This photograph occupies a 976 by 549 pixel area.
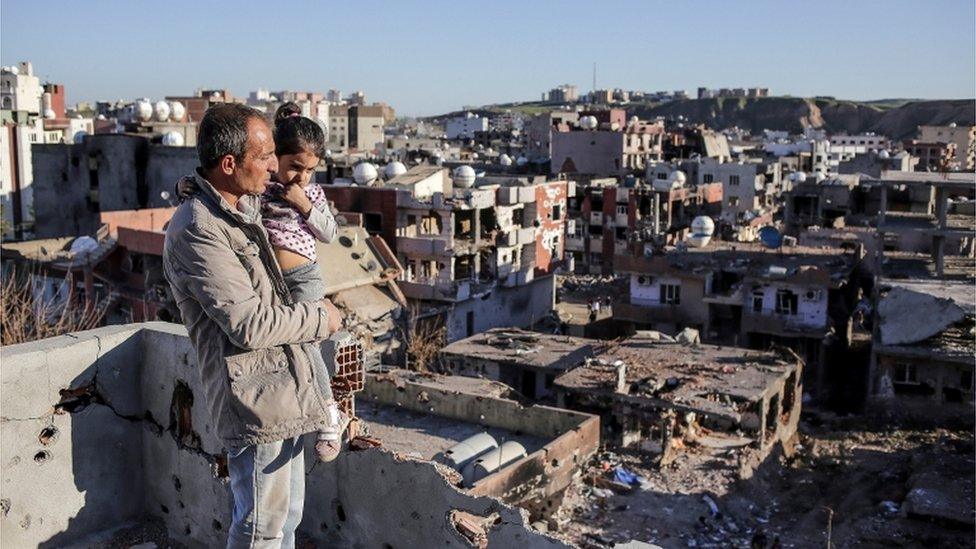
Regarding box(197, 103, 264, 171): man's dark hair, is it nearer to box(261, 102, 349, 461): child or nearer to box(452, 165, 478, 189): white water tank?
box(261, 102, 349, 461): child

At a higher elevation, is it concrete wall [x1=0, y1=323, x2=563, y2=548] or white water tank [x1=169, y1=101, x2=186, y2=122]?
white water tank [x1=169, y1=101, x2=186, y2=122]

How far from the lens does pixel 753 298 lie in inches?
1248

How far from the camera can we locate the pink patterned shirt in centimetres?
433

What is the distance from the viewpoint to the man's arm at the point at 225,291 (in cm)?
359

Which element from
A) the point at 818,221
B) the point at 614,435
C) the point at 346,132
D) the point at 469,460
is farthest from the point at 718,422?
the point at 346,132

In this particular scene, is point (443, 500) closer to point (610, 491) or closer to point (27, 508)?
point (27, 508)

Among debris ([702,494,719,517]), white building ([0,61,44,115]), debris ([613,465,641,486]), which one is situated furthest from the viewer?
white building ([0,61,44,115])

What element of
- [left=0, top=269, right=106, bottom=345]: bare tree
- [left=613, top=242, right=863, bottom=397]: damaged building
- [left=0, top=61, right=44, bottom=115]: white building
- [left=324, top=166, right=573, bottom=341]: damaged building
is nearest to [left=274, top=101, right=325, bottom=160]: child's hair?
[left=0, top=269, right=106, bottom=345]: bare tree

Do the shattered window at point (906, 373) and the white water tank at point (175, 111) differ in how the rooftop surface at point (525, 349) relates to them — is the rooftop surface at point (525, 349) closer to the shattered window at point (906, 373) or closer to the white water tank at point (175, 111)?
the shattered window at point (906, 373)

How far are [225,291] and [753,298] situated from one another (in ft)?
97.5

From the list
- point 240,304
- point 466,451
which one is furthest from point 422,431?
point 240,304

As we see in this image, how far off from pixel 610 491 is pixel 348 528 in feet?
49.8

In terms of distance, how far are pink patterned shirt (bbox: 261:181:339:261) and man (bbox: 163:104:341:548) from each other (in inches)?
13.3

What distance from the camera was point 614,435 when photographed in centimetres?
2386
